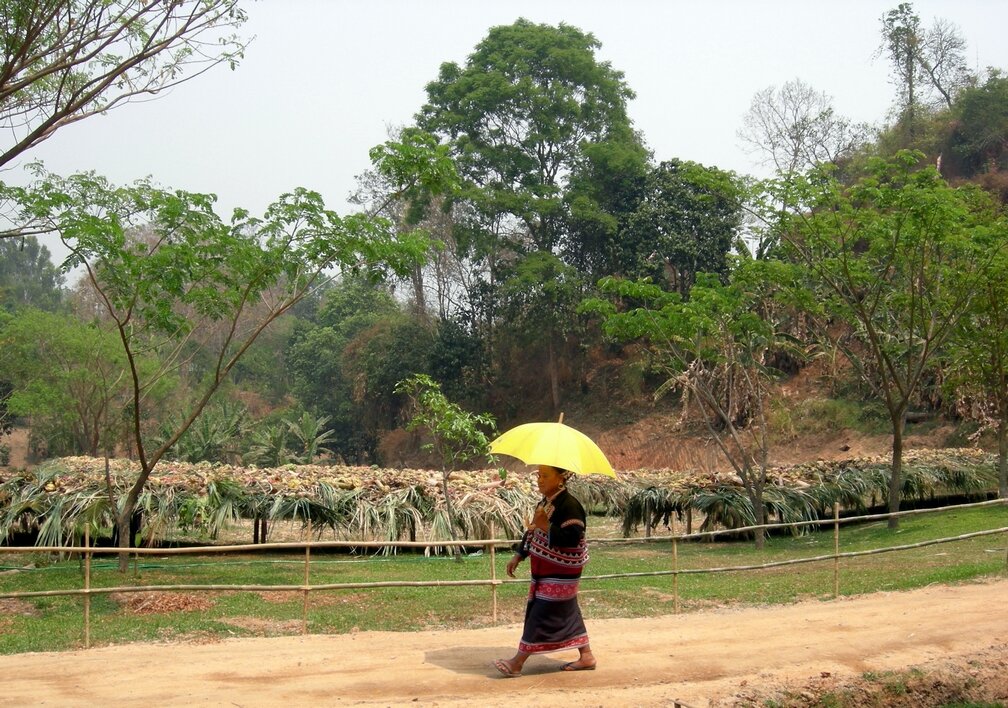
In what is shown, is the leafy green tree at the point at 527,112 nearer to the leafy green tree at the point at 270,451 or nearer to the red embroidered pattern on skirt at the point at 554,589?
the leafy green tree at the point at 270,451

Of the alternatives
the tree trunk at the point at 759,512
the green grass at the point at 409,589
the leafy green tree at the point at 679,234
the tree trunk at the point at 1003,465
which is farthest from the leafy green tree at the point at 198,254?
the leafy green tree at the point at 679,234

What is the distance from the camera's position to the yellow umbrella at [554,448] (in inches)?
248

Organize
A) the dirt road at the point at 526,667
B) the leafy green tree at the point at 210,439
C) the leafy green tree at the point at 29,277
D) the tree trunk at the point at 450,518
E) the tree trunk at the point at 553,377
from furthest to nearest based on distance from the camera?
the leafy green tree at the point at 29,277 < the tree trunk at the point at 553,377 < the leafy green tree at the point at 210,439 < the tree trunk at the point at 450,518 < the dirt road at the point at 526,667

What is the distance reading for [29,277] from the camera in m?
68.0

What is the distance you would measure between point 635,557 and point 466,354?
20.7 m

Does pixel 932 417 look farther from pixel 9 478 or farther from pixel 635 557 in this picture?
pixel 9 478

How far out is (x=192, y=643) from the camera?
815cm

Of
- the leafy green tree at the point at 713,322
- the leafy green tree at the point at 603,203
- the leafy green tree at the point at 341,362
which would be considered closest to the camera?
the leafy green tree at the point at 713,322

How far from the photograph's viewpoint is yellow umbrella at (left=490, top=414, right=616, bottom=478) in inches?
248

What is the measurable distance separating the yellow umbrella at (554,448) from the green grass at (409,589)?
3.34m

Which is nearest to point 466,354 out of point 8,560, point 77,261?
point 8,560

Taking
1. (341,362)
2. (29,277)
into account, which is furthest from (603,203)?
(29,277)

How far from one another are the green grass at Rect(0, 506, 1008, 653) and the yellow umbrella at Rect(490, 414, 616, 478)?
11.0 ft

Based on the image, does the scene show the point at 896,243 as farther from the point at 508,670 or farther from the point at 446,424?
the point at 508,670
